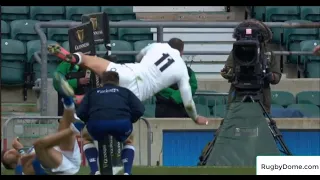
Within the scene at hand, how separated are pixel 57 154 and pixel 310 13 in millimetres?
10759

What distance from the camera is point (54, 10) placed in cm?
2000

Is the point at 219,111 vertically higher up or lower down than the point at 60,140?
lower down

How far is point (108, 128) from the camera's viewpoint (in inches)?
427

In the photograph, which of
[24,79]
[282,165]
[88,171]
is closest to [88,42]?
[88,171]

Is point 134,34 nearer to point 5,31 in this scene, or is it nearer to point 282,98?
point 5,31

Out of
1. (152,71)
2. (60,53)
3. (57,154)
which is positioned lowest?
(57,154)

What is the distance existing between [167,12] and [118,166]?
989 centimetres

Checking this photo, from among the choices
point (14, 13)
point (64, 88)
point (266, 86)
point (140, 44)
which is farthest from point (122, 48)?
point (64, 88)

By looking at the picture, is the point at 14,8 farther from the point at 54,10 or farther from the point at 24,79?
the point at 24,79

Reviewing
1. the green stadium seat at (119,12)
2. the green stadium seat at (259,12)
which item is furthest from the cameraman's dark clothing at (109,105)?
the green stadium seat at (259,12)

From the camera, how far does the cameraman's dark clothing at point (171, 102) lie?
47.7 feet

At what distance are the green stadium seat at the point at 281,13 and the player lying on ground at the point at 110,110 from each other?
9.66 m

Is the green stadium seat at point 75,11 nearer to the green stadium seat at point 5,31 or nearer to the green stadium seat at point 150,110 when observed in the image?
the green stadium seat at point 5,31

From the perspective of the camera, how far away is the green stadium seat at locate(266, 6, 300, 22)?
2027 cm
